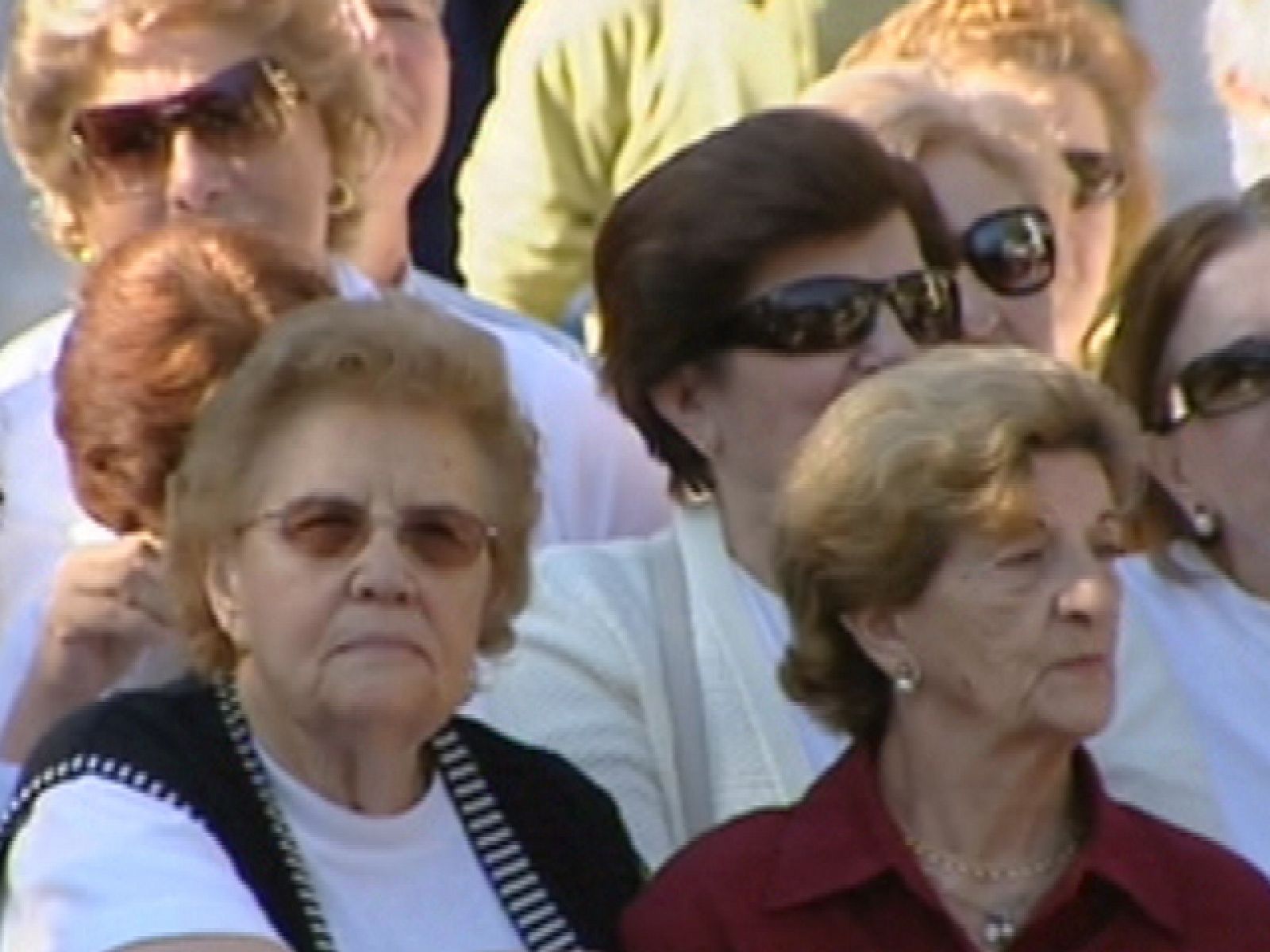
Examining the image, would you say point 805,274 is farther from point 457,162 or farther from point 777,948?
point 457,162

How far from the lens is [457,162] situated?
710 cm

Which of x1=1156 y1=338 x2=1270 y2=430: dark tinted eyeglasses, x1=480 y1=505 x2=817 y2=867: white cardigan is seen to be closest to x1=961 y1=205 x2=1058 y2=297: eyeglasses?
x1=1156 y1=338 x2=1270 y2=430: dark tinted eyeglasses

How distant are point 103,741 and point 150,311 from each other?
1.88 feet

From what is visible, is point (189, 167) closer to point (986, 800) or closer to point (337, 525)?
point (337, 525)

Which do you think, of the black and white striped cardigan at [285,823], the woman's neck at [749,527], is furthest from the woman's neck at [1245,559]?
the black and white striped cardigan at [285,823]

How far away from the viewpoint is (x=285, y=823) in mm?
4078

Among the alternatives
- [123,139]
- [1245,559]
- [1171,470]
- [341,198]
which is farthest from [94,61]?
[1245,559]

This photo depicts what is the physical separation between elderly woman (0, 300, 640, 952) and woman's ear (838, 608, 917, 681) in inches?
11.4

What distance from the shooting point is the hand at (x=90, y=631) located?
441cm

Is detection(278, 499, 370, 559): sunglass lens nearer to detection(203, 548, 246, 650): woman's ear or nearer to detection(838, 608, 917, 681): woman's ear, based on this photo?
detection(203, 548, 246, 650): woman's ear

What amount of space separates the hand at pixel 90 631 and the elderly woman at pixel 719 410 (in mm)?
380

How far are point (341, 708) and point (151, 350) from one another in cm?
52

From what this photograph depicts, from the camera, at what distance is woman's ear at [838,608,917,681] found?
424 cm

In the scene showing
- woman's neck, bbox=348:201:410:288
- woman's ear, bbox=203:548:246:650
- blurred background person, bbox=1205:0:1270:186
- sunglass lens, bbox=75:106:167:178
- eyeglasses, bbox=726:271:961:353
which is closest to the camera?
woman's ear, bbox=203:548:246:650
